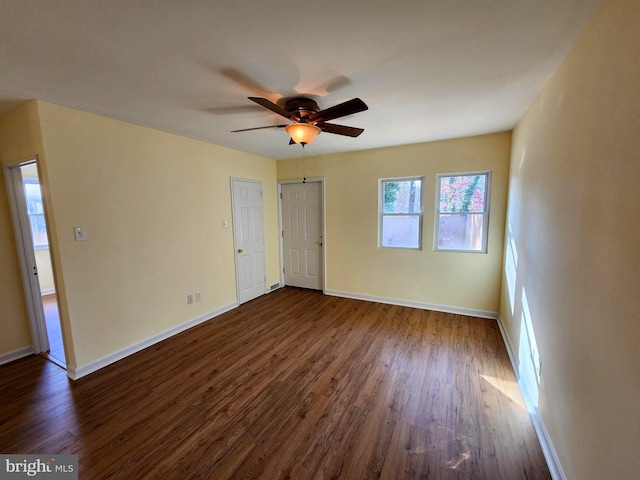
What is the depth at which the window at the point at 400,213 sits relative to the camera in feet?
12.6

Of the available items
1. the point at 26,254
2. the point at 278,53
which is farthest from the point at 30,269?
the point at 278,53

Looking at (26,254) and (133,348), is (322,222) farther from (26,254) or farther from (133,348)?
(26,254)

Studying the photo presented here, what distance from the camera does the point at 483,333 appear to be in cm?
311

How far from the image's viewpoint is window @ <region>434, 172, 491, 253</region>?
344 cm

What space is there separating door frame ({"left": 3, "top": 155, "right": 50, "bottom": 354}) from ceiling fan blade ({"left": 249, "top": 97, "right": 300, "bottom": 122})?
8.42ft

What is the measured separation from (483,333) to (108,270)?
4218 mm

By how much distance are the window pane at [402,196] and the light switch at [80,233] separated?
364 centimetres

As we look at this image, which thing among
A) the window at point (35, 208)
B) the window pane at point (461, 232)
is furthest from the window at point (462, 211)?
the window at point (35, 208)

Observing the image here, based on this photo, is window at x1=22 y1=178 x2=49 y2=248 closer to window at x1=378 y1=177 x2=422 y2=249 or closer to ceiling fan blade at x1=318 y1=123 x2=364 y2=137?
ceiling fan blade at x1=318 y1=123 x2=364 y2=137

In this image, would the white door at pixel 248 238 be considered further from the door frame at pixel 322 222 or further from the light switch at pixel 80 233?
the light switch at pixel 80 233

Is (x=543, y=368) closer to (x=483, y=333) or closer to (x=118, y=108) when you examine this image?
(x=483, y=333)

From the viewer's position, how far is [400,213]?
13.0ft

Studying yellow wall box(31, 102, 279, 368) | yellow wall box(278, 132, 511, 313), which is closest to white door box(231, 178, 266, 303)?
yellow wall box(31, 102, 279, 368)

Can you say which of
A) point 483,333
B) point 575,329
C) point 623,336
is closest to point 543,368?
point 575,329
